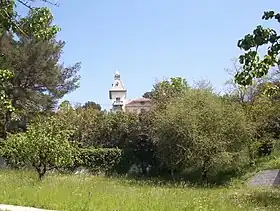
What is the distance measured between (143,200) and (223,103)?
1516cm

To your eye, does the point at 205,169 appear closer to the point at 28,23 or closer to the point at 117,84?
the point at 28,23

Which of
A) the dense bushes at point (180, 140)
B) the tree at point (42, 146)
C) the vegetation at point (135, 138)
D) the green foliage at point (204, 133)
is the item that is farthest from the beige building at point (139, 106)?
the tree at point (42, 146)

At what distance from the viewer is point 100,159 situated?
29078mm

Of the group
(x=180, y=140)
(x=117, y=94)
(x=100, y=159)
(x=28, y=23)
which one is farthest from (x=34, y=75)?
(x=117, y=94)

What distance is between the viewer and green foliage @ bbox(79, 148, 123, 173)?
2897cm

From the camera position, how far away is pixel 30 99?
3381 cm

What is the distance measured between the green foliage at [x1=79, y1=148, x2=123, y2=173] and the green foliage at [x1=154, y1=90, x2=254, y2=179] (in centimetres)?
472

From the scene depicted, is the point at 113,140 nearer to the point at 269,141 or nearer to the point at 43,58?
the point at 43,58

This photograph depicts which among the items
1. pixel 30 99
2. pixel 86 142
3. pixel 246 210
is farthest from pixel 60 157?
pixel 30 99

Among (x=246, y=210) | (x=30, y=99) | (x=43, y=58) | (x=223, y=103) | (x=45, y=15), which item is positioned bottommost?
(x=246, y=210)

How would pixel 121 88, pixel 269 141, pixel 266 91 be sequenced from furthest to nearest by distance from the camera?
pixel 121 88, pixel 269 141, pixel 266 91

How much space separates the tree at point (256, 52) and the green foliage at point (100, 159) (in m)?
23.1

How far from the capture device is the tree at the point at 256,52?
620cm

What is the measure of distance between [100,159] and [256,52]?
78.0 ft
